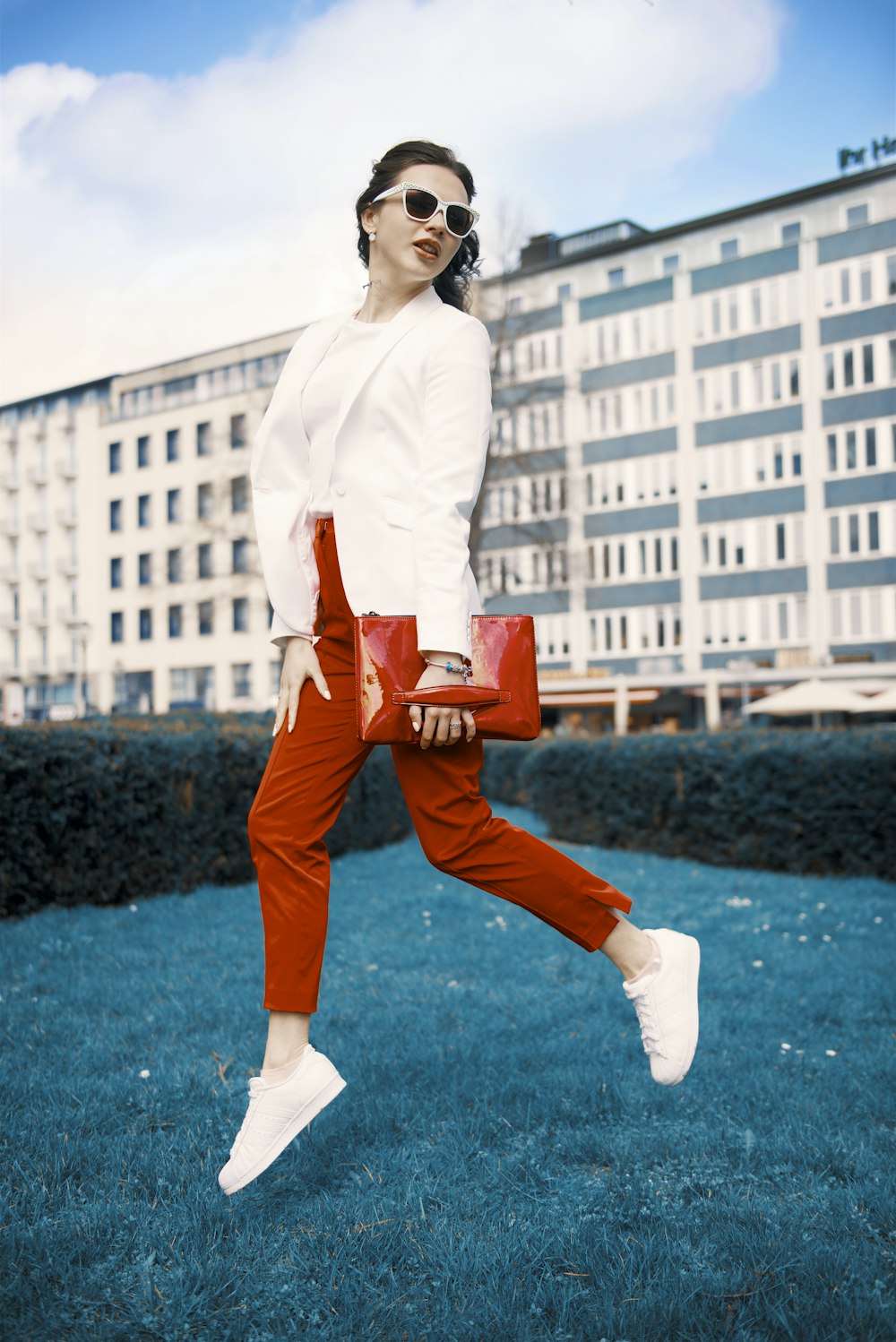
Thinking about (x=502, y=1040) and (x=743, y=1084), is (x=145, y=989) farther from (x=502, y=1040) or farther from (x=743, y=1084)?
(x=743, y=1084)

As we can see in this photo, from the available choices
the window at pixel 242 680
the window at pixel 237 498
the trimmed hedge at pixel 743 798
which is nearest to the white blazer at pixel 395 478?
the trimmed hedge at pixel 743 798

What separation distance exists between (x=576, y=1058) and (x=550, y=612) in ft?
139

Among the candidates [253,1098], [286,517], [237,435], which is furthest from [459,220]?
[237,435]

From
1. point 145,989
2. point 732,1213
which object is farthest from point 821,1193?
point 145,989

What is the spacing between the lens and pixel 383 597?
2.67m

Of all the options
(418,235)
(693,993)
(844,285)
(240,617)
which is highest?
(844,285)

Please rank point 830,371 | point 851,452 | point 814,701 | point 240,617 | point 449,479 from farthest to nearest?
point 240,617
point 830,371
point 851,452
point 814,701
point 449,479

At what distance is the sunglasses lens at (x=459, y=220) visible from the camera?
2.79 m

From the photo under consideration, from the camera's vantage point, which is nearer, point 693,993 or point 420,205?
point 420,205

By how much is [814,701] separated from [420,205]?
2895 centimetres

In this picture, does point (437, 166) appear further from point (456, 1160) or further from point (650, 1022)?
point (456, 1160)

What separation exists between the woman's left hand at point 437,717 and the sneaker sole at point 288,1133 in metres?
0.81

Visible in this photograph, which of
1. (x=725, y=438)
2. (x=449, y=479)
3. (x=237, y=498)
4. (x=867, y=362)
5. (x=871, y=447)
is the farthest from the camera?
(x=237, y=498)

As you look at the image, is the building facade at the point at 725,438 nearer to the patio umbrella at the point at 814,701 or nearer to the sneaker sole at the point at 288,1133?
the patio umbrella at the point at 814,701
